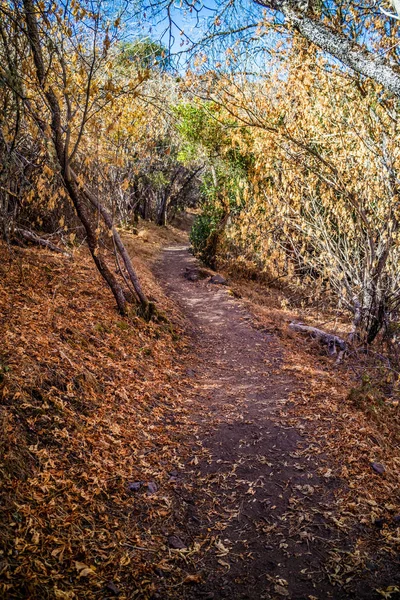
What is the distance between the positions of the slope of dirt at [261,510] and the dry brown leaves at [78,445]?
29 centimetres

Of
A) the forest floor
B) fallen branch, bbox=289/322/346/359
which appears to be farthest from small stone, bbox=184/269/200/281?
the forest floor

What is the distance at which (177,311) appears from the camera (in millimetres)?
10125

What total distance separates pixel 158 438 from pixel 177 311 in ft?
18.2

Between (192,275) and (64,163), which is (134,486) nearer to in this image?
(64,163)

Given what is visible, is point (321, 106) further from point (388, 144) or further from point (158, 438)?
point (158, 438)

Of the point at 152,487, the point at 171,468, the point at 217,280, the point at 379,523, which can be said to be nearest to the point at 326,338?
the point at 217,280

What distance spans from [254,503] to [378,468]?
4.96 ft

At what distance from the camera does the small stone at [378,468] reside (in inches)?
170

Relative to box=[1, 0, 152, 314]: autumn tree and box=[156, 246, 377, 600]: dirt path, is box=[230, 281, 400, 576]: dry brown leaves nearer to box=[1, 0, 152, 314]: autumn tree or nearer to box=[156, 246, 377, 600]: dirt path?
box=[156, 246, 377, 600]: dirt path

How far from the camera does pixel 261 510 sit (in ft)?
12.3

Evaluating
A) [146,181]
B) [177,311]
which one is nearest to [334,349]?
[177,311]

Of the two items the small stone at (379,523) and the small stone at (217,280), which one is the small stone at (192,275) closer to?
the small stone at (217,280)

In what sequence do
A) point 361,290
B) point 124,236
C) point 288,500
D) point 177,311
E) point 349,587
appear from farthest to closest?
point 124,236, point 177,311, point 361,290, point 288,500, point 349,587

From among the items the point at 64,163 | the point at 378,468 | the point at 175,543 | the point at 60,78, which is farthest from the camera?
the point at 60,78
